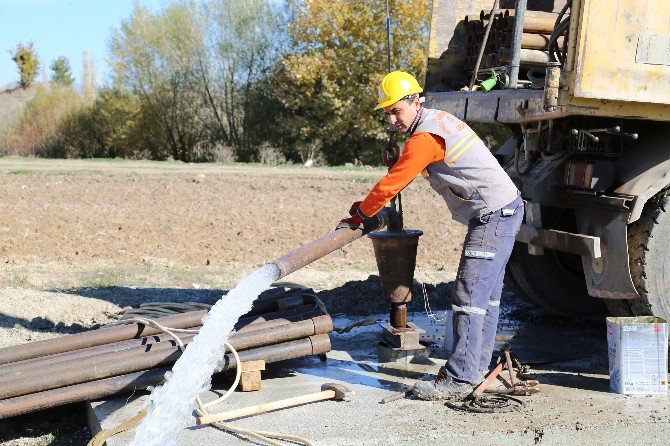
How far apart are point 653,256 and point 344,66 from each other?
26.6 metres

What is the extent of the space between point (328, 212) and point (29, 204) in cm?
482

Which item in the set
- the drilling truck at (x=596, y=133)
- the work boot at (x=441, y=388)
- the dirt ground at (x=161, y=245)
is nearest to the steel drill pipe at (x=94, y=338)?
the dirt ground at (x=161, y=245)

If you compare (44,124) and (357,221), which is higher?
(44,124)

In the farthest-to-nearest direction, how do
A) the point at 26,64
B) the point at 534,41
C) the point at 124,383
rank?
the point at 26,64, the point at 534,41, the point at 124,383

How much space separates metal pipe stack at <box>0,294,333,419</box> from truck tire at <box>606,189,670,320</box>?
2028mm

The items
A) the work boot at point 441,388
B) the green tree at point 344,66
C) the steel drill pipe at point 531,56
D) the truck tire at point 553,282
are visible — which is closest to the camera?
the work boot at point 441,388

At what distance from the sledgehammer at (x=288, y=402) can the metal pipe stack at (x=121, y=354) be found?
488 mm

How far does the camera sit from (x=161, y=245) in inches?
413

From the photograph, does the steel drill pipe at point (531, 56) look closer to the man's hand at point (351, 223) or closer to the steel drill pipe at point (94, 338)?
the man's hand at point (351, 223)

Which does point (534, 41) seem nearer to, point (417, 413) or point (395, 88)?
point (395, 88)

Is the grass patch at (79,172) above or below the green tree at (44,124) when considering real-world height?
below

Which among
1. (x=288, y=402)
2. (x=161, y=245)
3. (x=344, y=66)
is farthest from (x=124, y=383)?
(x=344, y=66)

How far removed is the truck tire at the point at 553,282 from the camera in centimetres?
681

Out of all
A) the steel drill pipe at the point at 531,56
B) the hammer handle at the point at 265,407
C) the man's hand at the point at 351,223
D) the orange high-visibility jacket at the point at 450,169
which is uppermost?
the steel drill pipe at the point at 531,56
